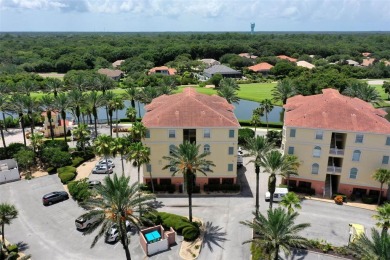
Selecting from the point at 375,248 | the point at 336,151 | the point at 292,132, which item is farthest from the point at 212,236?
Answer: the point at 336,151

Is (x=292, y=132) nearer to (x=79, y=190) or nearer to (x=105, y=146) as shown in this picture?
(x=105, y=146)

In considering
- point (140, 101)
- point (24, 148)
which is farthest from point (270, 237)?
point (140, 101)

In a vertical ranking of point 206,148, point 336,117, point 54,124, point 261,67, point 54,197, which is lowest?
point 54,197

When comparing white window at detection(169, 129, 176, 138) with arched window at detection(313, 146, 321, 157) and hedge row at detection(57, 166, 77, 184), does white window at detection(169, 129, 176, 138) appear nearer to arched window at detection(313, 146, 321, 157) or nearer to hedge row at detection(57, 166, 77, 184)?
hedge row at detection(57, 166, 77, 184)

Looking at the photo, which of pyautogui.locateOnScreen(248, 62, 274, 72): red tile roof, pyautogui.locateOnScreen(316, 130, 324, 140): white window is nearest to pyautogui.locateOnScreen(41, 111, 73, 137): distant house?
pyautogui.locateOnScreen(316, 130, 324, 140): white window

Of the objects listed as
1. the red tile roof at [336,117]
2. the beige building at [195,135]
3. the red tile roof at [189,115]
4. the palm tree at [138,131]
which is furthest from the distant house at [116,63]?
the red tile roof at [336,117]

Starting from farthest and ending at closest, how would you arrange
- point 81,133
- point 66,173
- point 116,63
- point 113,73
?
1. point 116,63
2. point 113,73
3. point 81,133
4. point 66,173
